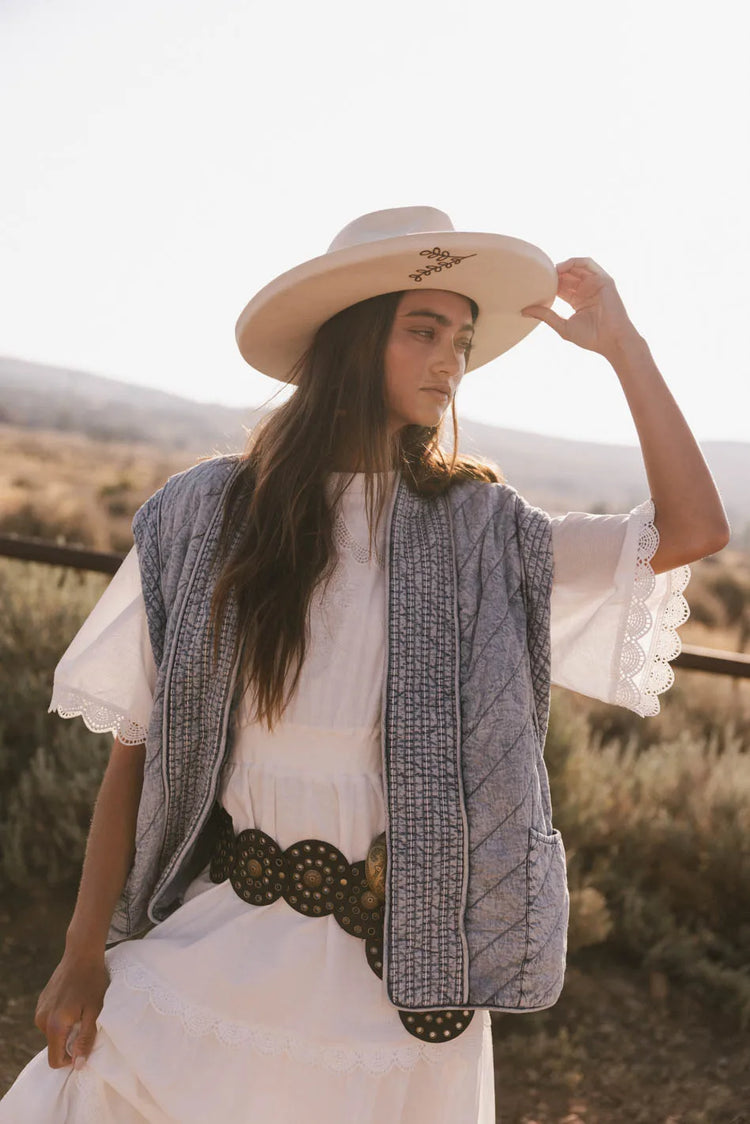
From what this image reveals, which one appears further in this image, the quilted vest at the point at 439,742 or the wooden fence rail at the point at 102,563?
the wooden fence rail at the point at 102,563

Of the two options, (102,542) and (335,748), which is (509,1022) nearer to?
(335,748)

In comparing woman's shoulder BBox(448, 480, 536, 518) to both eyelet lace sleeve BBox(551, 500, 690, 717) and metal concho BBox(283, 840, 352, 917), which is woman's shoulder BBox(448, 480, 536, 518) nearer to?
eyelet lace sleeve BBox(551, 500, 690, 717)

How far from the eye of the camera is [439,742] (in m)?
1.93

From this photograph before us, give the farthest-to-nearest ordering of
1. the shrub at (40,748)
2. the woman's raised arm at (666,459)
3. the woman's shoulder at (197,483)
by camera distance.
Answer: the shrub at (40,748)
the woman's shoulder at (197,483)
the woman's raised arm at (666,459)

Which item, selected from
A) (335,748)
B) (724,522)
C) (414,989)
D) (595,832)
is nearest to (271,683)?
(335,748)

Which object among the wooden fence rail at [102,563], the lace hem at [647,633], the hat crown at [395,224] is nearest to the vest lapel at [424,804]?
the lace hem at [647,633]

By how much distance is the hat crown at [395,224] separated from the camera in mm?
2186

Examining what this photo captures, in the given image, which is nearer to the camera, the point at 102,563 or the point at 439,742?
the point at 439,742

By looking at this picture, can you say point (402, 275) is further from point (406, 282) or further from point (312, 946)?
point (312, 946)

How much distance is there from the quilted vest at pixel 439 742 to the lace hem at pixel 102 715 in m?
0.09

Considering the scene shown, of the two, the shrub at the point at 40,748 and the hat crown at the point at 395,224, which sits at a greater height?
the hat crown at the point at 395,224

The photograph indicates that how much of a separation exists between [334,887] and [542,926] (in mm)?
373

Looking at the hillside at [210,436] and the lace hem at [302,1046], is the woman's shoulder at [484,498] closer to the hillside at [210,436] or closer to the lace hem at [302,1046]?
the lace hem at [302,1046]

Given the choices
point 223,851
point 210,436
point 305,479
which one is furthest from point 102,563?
point 210,436
